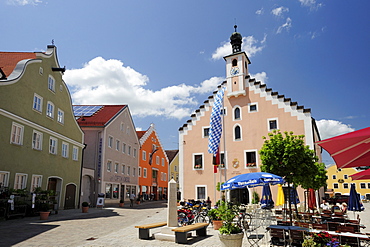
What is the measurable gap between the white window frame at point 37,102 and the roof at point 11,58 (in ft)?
8.28

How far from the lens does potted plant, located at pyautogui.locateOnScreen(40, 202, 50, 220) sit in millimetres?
17784

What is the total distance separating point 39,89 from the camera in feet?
72.9

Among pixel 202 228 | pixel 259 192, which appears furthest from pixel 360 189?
pixel 202 228

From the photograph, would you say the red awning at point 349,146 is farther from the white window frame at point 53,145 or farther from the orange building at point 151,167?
the orange building at point 151,167

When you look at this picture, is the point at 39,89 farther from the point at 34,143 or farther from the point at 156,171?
the point at 156,171

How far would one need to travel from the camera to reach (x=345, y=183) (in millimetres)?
72312

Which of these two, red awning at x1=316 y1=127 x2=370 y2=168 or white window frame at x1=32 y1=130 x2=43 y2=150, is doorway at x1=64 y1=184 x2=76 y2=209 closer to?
white window frame at x1=32 y1=130 x2=43 y2=150

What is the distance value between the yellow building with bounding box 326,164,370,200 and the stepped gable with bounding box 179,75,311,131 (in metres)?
47.2

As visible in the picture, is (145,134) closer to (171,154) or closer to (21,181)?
(171,154)

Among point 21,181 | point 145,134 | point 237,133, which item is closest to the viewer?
point 21,181

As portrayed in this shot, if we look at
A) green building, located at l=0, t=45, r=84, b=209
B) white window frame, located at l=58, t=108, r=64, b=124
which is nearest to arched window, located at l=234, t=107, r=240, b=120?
green building, located at l=0, t=45, r=84, b=209

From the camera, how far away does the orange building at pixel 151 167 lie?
4672 cm

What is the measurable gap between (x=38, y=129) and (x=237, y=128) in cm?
1857

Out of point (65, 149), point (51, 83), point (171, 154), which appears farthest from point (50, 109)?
point (171, 154)
